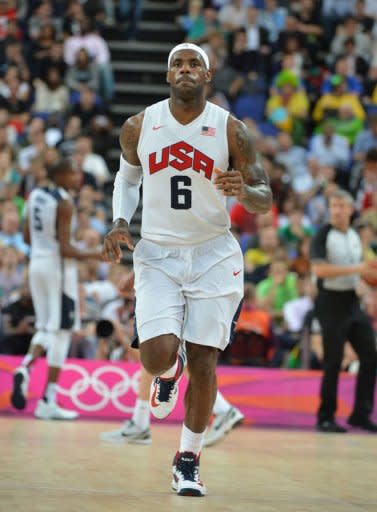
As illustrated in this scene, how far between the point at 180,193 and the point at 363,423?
16.8ft

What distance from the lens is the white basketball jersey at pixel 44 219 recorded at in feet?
35.8

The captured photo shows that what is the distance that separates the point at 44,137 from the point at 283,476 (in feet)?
34.4

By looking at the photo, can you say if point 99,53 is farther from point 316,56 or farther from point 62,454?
point 62,454

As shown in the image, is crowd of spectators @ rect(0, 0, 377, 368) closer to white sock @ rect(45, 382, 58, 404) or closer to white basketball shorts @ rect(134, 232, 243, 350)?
white sock @ rect(45, 382, 58, 404)

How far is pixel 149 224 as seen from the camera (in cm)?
652

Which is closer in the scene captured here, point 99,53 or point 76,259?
point 76,259

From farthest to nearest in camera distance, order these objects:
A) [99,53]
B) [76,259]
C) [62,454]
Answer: [99,53], [76,259], [62,454]

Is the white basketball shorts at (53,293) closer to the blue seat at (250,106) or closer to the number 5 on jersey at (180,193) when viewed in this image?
the number 5 on jersey at (180,193)

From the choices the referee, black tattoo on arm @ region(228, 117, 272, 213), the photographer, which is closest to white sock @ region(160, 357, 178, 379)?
black tattoo on arm @ region(228, 117, 272, 213)

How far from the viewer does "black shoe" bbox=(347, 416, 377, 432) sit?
1084 cm

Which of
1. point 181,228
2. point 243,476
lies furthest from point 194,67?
point 243,476

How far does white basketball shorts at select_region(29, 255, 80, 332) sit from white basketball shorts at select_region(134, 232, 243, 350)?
4513 millimetres

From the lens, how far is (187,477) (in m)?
6.15

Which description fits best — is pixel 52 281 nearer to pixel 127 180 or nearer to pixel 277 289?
pixel 277 289
